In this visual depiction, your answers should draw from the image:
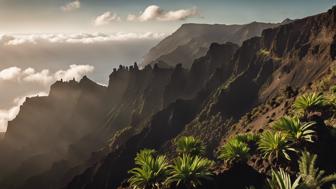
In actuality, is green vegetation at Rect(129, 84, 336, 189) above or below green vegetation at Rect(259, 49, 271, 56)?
below

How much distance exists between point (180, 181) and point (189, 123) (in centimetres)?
12388

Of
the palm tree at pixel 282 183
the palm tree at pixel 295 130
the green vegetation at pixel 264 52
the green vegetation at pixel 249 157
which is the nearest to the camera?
the palm tree at pixel 282 183

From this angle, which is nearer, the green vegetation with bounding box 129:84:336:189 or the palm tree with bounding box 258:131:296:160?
the green vegetation with bounding box 129:84:336:189

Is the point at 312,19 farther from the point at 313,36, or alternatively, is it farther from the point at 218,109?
the point at 218,109

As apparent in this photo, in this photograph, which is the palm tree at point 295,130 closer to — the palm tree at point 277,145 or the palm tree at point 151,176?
the palm tree at point 277,145

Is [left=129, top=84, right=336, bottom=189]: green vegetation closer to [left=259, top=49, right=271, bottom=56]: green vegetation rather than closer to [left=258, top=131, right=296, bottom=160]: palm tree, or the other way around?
[left=258, top=131, right=296, bottom=160]: palm tree

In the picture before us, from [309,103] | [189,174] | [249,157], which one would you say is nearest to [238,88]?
[309,103]

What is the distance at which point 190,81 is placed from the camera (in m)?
193

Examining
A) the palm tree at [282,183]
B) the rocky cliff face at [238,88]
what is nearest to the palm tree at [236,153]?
the palm tree at [282,183]

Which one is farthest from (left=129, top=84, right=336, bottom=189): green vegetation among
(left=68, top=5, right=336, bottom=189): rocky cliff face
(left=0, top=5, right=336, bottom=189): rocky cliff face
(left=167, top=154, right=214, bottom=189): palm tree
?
(left=68, top=5, right=336, bottom=189): rocky cliff face

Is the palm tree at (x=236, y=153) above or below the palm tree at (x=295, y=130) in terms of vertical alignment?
below

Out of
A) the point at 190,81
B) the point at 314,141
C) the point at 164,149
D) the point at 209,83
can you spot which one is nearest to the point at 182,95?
the point at 190,81

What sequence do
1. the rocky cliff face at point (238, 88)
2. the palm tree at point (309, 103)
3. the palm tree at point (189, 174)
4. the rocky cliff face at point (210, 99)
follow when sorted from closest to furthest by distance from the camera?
the palm tree at point (189, 174) < the palm tree at point (309, 103) < the rocky cliff face at point (238, 88) < the rocky cliff face at point (210, 99)

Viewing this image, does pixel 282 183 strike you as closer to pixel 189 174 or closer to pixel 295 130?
pixel 189 174
